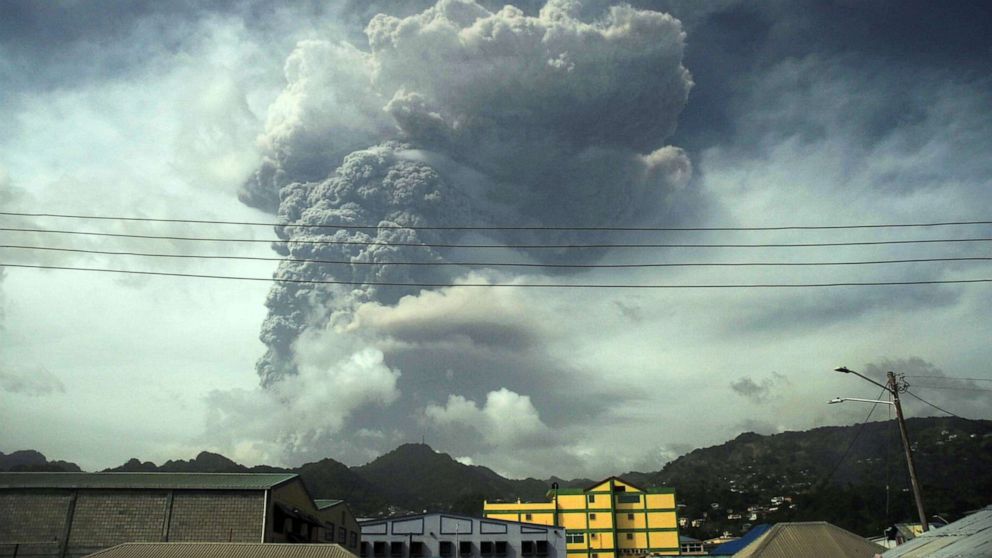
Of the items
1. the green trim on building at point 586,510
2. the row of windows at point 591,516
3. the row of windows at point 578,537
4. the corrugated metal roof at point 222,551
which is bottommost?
the corrugated metal roof at point 222,551

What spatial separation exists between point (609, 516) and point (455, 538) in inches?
1121

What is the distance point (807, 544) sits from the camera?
39.4 m

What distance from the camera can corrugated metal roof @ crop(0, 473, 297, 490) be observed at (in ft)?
167

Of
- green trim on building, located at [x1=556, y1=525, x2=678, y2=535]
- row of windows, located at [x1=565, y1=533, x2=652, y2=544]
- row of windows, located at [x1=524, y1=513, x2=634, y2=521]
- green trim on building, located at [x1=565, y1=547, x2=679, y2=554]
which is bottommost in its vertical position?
green trim on building, located at [x1=565, y1=547, x2=679, y2=554]

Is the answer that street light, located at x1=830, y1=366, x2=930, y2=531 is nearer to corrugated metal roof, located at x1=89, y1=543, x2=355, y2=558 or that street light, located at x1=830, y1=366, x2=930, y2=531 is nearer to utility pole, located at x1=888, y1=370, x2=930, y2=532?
utility pole, located at x1=888, y1=370, x2=930, y2=532

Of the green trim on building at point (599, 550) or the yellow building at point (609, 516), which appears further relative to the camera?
the yellow building at point (609, 516)

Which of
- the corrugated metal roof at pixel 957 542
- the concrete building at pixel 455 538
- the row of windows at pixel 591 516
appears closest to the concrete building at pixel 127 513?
the concrete building at pixel 455 538

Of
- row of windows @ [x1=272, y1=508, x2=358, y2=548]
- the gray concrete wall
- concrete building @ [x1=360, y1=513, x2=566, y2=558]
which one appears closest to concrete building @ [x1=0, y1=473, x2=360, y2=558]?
the gray concrete wall

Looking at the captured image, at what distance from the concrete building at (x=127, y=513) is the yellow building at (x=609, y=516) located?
→ 5621cm

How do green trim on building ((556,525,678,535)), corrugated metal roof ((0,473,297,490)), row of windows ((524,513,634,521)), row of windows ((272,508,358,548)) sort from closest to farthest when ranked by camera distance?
1. corrugated metal roof ((0,473,297,490))
2. row of windows ((272,508,358,548))
3. green trim on building ((556,525,678,535))
4. row of windows ((524,513,634,521))

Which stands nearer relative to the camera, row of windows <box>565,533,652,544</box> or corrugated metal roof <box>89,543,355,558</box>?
corrugated metal roof <box>89,543,355,558</box>

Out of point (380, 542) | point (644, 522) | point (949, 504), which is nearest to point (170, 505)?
point (380, 542)

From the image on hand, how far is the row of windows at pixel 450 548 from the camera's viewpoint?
80.5 meters

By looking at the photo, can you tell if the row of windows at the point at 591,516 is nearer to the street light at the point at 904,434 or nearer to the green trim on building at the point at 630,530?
the green trim on building at the point at 630,530
